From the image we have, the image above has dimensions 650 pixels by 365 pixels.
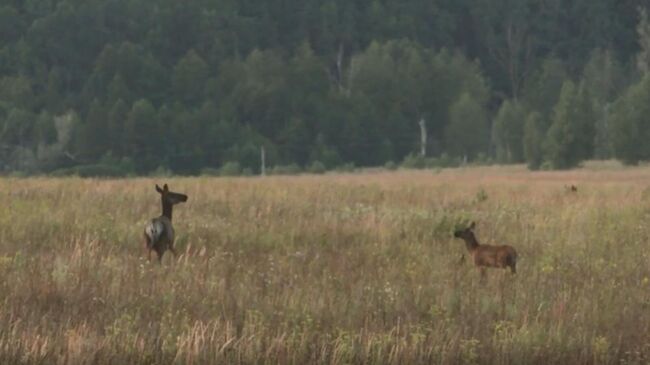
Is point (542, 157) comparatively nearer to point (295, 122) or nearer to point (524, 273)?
point (295, 122)

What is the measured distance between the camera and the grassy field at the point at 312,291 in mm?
7480

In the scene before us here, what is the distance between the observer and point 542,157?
70562 mm

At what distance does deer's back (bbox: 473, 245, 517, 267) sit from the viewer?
11336mm

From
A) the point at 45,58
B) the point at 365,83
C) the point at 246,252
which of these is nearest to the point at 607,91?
the point at 365,83

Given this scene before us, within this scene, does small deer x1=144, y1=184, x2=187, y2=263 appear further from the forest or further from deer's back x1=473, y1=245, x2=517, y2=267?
the forest

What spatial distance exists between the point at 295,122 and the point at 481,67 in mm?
36988

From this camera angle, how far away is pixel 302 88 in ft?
310

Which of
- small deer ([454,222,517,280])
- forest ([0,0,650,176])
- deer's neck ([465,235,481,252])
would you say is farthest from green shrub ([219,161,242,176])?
small deer ([454,222,517,280])

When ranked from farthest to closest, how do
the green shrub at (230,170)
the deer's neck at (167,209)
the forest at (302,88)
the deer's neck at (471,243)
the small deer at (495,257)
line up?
the forest at (302,88) < the green shrub at (230,170) < the deer's neck at (167,209) < the deer's neck at (471,243) < the small deer at (495,257)

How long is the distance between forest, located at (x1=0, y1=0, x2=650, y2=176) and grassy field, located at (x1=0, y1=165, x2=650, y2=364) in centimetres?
5352

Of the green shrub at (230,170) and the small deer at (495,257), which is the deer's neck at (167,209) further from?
the green shrub at (230,170)

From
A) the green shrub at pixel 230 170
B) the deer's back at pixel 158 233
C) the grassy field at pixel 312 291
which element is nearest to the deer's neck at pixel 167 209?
the grassy field at pixel 312 291

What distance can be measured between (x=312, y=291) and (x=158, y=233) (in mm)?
2595

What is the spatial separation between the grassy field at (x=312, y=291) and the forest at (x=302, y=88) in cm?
5352
